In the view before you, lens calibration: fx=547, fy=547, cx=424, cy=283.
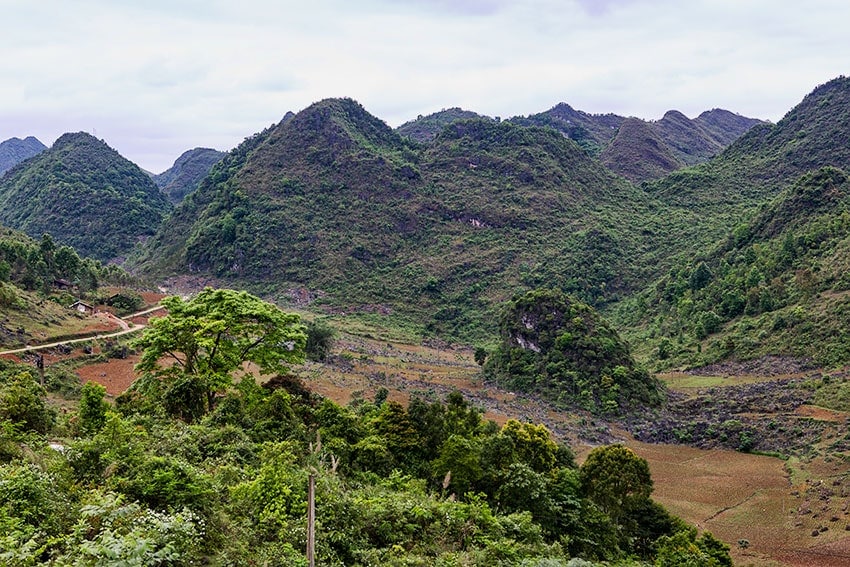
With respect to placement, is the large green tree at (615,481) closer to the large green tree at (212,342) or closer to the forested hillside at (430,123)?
the large green tree at (212,342)

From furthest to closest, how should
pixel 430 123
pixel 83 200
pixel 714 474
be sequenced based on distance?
pixel 430 123 < pixel 83 200 < pixel 714 474

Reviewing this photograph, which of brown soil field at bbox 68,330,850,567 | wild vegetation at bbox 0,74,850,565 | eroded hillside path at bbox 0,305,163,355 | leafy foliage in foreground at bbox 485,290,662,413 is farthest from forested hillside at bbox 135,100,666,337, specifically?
eroded hillside path at bbox 0,305,163,355

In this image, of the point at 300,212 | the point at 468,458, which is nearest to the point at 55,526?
the point at 468,458

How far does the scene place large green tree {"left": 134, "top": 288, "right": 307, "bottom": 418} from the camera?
17.5 meters

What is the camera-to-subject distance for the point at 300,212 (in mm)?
86188

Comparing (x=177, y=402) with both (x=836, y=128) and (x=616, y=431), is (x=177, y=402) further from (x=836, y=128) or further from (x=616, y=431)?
(x=836, y=128)

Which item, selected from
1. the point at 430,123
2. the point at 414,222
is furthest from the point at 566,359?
the point at 430,123

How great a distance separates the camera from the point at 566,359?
41094mm

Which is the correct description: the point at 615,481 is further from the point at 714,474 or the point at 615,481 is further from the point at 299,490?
the point at 714,474

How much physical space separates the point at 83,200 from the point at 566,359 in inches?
3706

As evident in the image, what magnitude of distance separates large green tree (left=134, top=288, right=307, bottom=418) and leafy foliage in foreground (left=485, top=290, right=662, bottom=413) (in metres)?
24.9

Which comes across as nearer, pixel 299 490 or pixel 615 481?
pixel 299 490

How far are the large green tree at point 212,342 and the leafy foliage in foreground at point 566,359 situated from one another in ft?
81.7

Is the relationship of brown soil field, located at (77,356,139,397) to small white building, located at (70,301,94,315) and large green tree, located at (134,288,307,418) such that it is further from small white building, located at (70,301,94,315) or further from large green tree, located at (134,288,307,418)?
large green tree, located at (134,288,307,418)
